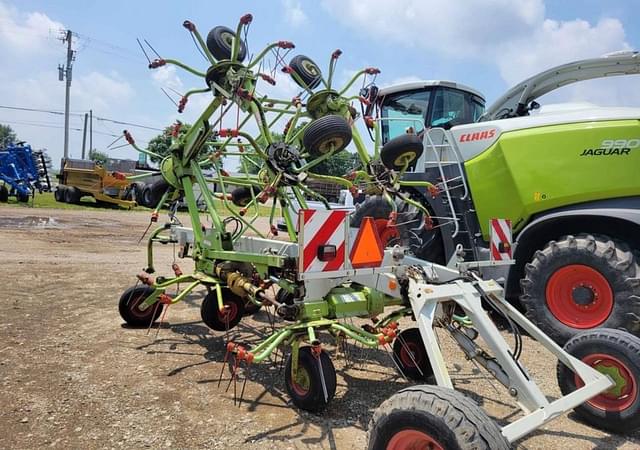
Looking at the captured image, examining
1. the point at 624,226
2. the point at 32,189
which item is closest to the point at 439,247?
the point at 624,226

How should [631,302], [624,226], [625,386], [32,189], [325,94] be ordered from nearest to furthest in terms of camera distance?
1. [625,386]
2. [631,302]
3. [624,226]
4. [325,94]
5. [32,189]

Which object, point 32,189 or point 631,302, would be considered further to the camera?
point 32,189

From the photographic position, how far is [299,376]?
11.0ft

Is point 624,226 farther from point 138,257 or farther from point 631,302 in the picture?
point 138,257

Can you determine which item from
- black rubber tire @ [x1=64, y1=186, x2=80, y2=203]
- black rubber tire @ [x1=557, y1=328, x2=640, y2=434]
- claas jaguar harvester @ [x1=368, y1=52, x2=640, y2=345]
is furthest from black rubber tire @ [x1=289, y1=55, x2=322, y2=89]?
black rubber tire @ [x1=64, y1=186, x2=80, y2=203]

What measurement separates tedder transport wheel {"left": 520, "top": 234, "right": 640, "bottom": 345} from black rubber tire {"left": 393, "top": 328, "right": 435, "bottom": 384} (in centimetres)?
135

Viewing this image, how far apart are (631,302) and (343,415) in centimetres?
273

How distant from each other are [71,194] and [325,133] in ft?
68.6

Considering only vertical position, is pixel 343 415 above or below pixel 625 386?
below

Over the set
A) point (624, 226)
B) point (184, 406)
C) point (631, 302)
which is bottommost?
point (184, 406)

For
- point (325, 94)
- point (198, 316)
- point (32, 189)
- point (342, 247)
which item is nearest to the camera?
point (342, 247)

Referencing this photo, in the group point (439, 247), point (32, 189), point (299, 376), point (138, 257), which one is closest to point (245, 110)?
point (299, 376)

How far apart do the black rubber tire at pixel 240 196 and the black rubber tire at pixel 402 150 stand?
6.55ft

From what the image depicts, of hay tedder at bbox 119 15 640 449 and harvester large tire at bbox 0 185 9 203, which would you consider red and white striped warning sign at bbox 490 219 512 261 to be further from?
harvester large tire at bbox 0 185 9 203
